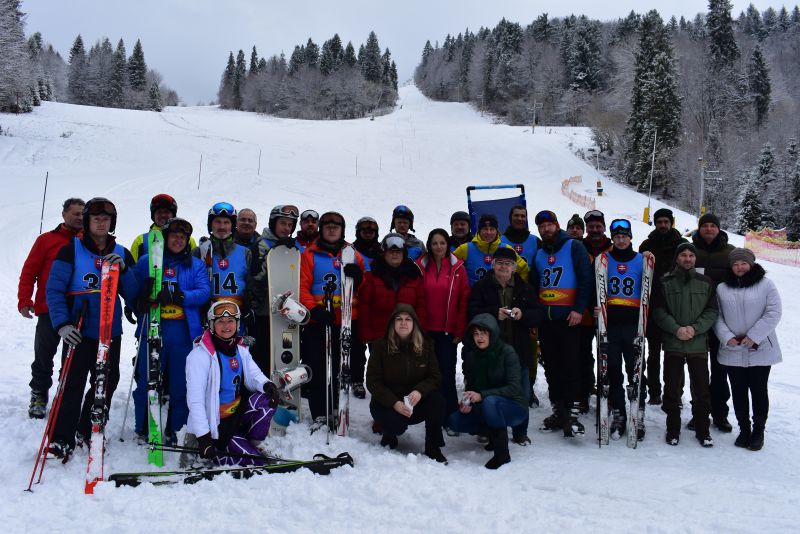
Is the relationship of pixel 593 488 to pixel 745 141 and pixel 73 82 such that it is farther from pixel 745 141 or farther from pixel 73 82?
pixel 73 82

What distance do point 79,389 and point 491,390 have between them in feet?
10.5

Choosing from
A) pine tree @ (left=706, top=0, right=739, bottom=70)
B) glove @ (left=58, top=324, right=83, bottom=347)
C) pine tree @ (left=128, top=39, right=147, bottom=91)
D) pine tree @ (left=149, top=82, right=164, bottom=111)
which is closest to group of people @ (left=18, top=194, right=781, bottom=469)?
glove @ (left=58, top=324, right=83, bottom=347)

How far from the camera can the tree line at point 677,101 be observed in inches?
1531

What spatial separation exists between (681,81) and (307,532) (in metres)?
54.2

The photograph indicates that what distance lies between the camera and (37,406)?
14.3 feet

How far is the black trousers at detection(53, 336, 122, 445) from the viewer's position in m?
3.77

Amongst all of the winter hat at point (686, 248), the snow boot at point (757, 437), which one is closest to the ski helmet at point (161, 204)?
the winter hat at point (686, 248)

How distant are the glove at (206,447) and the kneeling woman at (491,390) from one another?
193 centimetres

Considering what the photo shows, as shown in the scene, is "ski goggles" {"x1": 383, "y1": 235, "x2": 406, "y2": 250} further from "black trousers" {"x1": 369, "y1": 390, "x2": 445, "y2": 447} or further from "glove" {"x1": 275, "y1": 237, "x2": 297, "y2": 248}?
"black trousers" {"x1": 369, "y1": 390, "x2": 445, "y2": 447}

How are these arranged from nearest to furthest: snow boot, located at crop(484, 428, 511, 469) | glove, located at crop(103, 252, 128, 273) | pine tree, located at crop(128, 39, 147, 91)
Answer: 1. glove, located at crop(103, 252, 128, 273)
2. snow boot, located at crop(484, 428, 511, 469)
3. pine tree, located at crop(128, 39, 147, 91)

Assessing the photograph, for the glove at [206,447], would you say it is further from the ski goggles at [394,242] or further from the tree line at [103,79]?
the tree line at [103,79]

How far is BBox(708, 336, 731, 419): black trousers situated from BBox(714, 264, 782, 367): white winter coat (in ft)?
0.53

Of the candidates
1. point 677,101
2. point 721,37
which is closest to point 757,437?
point 677,101

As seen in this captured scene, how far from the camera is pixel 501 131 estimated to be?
154 feet
